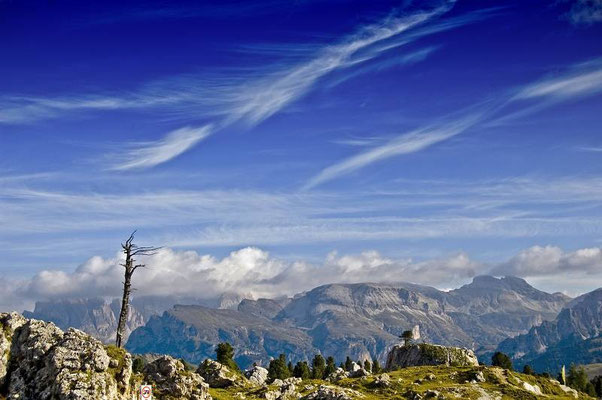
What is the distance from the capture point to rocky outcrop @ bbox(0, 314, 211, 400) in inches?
2598

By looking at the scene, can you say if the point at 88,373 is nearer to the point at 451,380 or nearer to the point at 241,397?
the point at 241,397

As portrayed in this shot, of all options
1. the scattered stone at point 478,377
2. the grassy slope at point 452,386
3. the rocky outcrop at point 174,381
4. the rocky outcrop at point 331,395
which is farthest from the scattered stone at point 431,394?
the rocky outcrop at point 174,381

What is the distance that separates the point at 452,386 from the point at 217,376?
58405 mm

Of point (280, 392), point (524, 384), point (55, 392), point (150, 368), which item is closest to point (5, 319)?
point (55, 392)

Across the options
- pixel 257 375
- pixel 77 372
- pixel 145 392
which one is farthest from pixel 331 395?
pixel 257 375

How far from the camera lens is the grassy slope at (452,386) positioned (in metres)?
132

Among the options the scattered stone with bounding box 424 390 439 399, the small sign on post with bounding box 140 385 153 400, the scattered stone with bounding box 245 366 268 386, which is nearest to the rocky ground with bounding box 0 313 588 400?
the scattered stone with bounding box 424 390 439 399

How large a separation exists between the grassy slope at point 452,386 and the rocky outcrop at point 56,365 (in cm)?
4259

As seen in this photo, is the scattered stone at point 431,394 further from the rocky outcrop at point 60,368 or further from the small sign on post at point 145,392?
the rocky outcrop at point 60,368

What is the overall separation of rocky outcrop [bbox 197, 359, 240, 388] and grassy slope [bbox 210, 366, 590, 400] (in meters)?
7.03

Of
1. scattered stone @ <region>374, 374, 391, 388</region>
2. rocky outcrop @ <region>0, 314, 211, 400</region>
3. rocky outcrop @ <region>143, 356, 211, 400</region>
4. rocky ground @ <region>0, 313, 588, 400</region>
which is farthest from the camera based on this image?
scattered stone @ <region>374, 374, 391, 388</region>

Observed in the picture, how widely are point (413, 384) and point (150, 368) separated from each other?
8229 centimetres

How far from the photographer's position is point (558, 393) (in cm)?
17012

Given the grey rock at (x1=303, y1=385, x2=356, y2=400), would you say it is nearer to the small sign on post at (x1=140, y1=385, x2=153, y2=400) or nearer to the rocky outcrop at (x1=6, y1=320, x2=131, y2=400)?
the small sign on post at (x1=140, y1=385, x2=153, y2=400)
